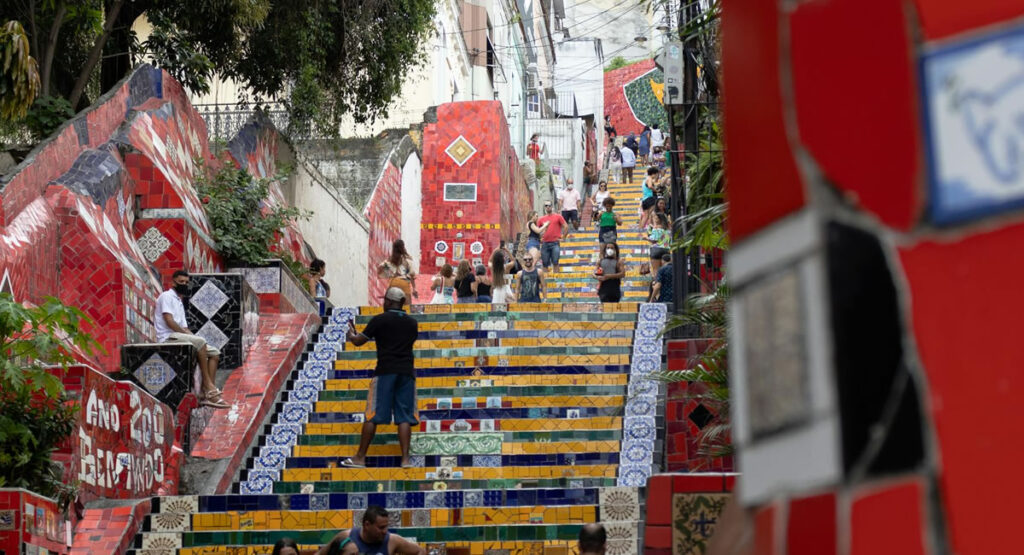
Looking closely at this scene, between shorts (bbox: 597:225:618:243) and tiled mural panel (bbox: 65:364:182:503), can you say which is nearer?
tiled mural panel (bbox: 65:364:182:503)

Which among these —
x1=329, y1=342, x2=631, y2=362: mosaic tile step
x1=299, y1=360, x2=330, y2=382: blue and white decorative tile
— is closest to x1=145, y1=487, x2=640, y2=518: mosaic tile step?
x1=299, y1=360, x2=330, y2=382: blue and white decorative tile

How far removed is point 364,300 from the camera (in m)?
27.5

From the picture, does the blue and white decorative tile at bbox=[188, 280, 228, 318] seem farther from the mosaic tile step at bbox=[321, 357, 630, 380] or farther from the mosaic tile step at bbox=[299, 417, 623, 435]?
the mosaic tile step at bbox=[299, 417, 623, 435]

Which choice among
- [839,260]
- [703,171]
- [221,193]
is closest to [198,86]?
[221,193]

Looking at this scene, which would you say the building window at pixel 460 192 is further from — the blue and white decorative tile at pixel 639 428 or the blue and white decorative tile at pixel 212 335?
the blue and white decorative tile at pixel 639 428

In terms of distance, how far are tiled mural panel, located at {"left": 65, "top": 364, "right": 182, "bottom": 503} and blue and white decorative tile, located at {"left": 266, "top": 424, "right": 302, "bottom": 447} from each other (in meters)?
1.32

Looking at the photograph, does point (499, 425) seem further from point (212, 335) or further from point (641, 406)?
point (212, 335)

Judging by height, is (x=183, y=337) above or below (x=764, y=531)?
above

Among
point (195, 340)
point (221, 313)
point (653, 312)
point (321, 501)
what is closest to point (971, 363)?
point (321, 501)

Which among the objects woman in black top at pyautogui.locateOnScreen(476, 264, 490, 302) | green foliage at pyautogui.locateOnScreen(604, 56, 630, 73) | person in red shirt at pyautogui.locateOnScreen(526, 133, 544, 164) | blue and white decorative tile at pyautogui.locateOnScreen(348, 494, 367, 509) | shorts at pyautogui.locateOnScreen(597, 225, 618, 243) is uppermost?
green foliage at pyautogui.locateOnScreen(604, 56, 630, 73)

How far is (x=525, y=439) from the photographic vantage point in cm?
1498

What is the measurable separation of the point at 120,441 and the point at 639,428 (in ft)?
15.1

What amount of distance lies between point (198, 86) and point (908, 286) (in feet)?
63.4

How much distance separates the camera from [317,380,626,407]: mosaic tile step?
16078mm
